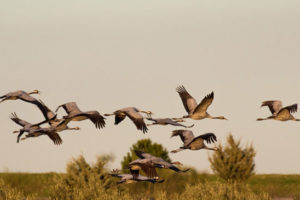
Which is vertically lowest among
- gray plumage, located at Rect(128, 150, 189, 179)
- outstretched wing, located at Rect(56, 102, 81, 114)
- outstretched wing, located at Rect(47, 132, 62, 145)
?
gray plumage, located at Rect(128, 150, 189, 179)

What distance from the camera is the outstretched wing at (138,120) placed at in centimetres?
1374

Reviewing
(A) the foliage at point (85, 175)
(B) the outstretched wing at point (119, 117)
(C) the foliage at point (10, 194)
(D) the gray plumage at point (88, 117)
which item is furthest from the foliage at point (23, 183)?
(D) the gray plumage at point (88, 117)

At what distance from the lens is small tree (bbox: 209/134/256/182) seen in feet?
116

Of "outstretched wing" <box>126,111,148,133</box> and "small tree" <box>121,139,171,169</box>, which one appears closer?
"outstretched wing" <box>126,111,148,133</box>

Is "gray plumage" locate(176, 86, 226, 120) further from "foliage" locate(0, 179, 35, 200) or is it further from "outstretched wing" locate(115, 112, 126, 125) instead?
"foliage" locate(0, 179, 35, 200)

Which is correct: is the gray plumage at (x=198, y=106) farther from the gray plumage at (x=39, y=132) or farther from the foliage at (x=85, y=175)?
the foliage at (x=85, y=175)

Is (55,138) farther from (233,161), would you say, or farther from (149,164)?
(233,161)

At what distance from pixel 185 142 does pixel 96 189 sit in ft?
17.8

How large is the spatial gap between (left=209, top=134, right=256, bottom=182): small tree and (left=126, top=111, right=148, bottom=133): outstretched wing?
21.9 m

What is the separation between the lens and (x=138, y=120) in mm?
13969

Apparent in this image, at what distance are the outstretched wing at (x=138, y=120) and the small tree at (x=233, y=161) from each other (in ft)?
71.9

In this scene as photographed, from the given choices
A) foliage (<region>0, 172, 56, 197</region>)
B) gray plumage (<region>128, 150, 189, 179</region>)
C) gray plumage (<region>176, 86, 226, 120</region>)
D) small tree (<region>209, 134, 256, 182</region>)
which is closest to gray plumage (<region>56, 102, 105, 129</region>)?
gray plumage (<region>128, 150, 189, 179</region>)

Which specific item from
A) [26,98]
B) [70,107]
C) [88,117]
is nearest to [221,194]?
[70,107]

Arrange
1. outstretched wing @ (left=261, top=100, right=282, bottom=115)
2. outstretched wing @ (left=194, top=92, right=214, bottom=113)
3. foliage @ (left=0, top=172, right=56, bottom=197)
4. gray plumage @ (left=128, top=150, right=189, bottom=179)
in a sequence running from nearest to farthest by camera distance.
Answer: gray plumage @ (left=128, top=150, right=189, bottom=179)
outstretched wing @ (left=194, top=92, right=214, bottom=113)
outstretched wing @ (left=261, top=100, right=282, bottom=115)
foliage @ (left=0, top=172, right=56, bottom=197)
